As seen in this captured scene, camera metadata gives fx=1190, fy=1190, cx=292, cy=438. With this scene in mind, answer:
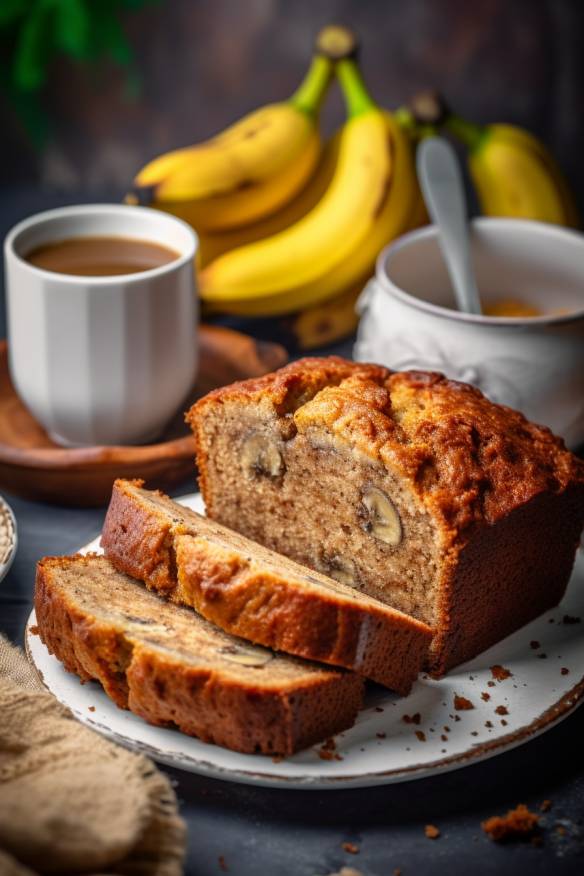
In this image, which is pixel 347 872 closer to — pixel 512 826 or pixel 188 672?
pixel 512 826

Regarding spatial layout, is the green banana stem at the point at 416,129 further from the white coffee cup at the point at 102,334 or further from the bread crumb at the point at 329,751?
the bread crumb at the point at 329,751

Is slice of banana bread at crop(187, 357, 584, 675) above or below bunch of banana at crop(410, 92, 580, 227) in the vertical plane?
below

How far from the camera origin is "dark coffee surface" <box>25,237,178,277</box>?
3350 millimetres

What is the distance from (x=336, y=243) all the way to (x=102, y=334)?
104cm

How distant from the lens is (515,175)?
412 cm

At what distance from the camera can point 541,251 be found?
3598 millimetres

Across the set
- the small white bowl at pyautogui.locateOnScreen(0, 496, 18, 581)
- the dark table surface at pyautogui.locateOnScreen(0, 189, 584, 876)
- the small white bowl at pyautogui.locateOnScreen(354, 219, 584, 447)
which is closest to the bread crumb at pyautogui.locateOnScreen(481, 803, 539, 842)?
the dark table surface at pyautogui.locateOnScreen(0, 189, 584, 876)

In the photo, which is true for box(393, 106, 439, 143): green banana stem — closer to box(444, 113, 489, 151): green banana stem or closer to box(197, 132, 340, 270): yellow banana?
box(444, 113, 489, 151): green banana stem

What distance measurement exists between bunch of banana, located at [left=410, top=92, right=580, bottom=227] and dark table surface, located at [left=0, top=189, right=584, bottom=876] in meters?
2.21

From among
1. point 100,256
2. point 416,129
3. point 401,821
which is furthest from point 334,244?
point 401,821

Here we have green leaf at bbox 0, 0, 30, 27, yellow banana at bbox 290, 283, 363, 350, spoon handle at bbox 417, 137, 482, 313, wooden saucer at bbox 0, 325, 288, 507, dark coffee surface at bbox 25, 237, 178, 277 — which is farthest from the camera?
green leaf at bbox 0, 0, 30, 27

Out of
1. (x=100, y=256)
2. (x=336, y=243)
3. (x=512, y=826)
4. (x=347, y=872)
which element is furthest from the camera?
(x=336, y=243)

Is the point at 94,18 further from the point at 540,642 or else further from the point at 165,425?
the point at 540,642

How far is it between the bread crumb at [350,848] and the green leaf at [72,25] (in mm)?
3732
